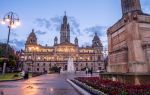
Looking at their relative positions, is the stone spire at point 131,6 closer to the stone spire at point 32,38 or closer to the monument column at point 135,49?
the monument column at point 135,49

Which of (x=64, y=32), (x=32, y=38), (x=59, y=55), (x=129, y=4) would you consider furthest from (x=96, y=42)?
(x=129, y=4)

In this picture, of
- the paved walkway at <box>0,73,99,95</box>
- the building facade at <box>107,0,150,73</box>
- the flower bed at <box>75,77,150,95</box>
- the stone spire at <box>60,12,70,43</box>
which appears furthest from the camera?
the stone spire at <box>60,12,70,43</box>

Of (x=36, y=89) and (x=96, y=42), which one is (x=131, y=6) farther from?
(x=96, y=42)

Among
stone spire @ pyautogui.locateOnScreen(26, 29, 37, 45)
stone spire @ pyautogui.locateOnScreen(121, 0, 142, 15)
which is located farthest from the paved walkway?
stone spire @ pyautogui.locateOnScreen(26, 29, 37, 45)

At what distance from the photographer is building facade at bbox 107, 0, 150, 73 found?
1375 centimetres

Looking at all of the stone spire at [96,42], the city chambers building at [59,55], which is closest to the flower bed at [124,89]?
the city chambers building at [59,55]

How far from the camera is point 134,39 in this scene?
45.7 feet

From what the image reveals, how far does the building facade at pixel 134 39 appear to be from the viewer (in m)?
13.8

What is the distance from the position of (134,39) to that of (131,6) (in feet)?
8.08

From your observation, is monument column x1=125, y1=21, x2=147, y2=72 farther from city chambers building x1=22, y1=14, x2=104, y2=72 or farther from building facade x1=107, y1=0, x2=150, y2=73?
city chambers building x1=22, y1=14, x2=104, y2=72

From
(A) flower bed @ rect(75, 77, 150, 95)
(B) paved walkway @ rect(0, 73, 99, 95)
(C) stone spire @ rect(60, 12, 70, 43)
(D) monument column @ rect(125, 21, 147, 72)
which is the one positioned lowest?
(B) paved walkway @ rect(0, 73, 99, 95)

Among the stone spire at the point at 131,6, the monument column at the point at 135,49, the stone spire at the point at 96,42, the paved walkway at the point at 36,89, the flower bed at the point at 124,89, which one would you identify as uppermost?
the stone spire at the point at 96,42

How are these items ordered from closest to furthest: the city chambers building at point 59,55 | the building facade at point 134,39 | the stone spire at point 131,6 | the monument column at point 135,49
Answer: the monument column at point 135,49 → the building facade at point 134,39 → the stone spire at point 131,6 → the city chambers building at point 59,55

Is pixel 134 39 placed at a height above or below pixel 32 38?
below
